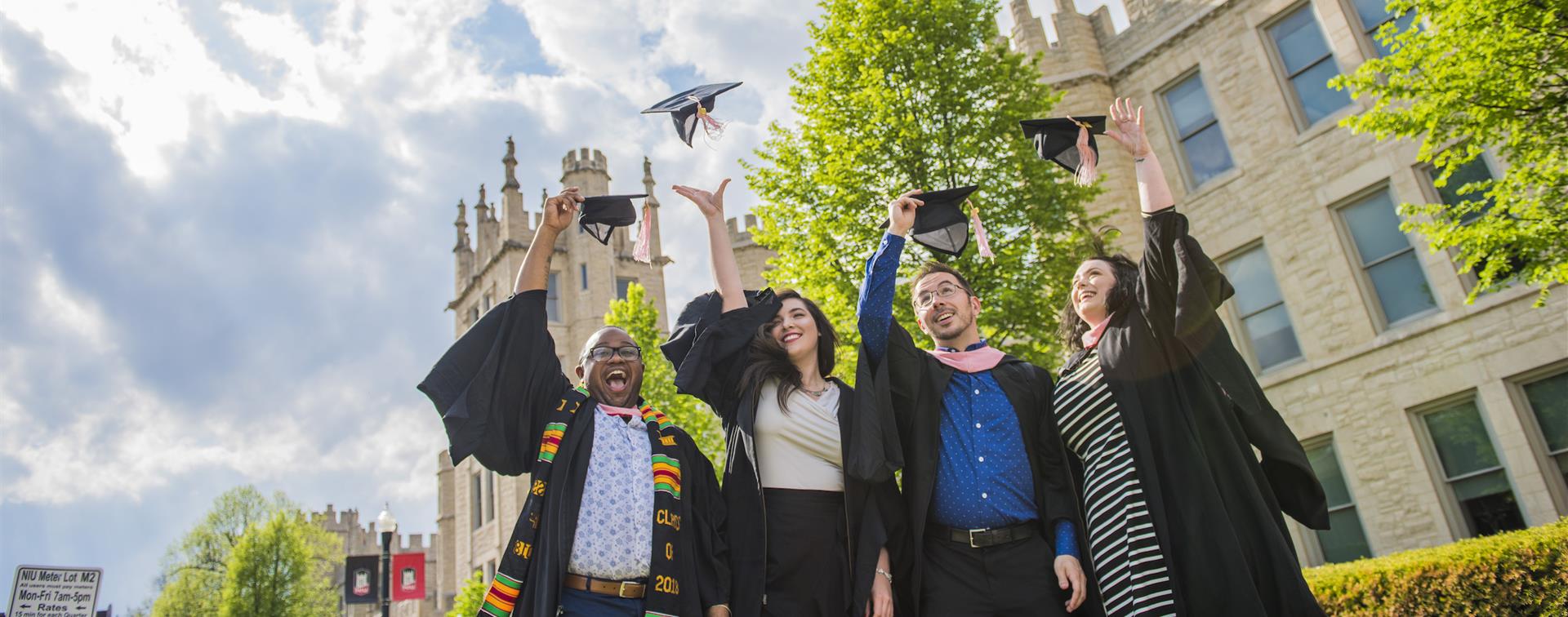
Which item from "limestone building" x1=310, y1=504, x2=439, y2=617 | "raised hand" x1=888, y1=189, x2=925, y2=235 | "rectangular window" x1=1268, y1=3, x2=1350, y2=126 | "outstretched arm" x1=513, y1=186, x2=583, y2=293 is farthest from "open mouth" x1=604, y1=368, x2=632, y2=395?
"limestone building" x1=310, y1=504, x2=439, y2=617

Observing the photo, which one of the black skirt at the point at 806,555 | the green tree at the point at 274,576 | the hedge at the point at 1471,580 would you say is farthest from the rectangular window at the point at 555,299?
the black skirt at the point at 806,555

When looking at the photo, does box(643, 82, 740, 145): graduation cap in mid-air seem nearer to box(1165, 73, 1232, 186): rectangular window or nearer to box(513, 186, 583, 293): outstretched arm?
box(513, 186, 583, 293): outstretched arm

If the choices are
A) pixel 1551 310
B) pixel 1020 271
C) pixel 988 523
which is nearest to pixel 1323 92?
pixel 1551 310

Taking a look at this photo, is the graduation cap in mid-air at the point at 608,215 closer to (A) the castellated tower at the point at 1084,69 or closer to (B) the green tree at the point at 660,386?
(B) the green tree at the point at 660,386

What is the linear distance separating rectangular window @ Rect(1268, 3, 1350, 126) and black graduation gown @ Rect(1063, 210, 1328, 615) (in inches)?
478

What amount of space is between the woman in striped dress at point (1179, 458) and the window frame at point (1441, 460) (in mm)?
10307

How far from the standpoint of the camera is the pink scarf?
404 centimetres

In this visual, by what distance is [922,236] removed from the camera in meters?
4.75

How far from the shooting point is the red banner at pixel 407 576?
66.4 ft

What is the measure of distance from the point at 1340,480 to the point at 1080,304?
11085 mm

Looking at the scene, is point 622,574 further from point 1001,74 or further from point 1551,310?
point 1551,310

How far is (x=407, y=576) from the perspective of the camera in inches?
818

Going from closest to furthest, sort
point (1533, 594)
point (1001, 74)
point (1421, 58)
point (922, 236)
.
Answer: point (922, 236), point (1533, 594), point (1421, 58), point (1001, 74)

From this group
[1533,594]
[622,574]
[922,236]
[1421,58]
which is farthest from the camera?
[1421,58]
